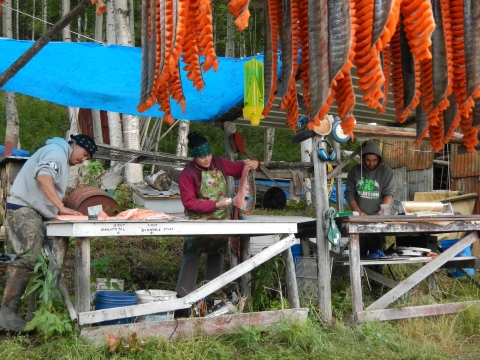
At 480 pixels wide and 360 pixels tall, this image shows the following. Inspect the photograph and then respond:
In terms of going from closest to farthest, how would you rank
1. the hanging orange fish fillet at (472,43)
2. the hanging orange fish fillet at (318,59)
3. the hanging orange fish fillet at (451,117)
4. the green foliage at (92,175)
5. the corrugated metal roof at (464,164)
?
the hanging orange fish fillet at (318,59)
the hanging orange fish fillet at (472,43)
the hanging orange fish fillet at (451,117)
the green foliage at (92,175)
the corrugated metal roof at (464,164)

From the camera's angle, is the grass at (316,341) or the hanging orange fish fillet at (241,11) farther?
the grass at (316,341)

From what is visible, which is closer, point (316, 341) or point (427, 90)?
point (427, 90)

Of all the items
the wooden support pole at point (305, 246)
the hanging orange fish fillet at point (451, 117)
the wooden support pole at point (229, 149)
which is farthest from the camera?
the wooden support pole at point (229, 149)

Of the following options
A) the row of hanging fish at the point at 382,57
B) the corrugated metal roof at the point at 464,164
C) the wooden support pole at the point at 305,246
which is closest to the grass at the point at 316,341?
the wooden support pole at the point at 305,246

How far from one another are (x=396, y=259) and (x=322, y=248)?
1074mm

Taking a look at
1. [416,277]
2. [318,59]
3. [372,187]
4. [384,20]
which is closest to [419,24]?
[384,20]

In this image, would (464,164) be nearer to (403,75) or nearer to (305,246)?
(305,246)

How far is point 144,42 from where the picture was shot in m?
2.96

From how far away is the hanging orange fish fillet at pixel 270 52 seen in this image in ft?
10.9

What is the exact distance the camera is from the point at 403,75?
10.9ft

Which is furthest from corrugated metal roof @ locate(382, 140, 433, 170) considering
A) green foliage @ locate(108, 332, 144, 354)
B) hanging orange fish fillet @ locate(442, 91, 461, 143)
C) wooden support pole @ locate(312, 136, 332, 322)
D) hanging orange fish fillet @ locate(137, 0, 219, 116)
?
hanging orange fish fillet @ locate(137, 0, 219, 116)

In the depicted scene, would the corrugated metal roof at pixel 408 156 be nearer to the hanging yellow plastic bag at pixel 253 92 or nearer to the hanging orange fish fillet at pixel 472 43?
the hanging yellow plastic bag at pixel 253 92

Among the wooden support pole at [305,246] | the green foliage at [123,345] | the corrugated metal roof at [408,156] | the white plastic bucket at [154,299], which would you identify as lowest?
the green foliage at [123,345]

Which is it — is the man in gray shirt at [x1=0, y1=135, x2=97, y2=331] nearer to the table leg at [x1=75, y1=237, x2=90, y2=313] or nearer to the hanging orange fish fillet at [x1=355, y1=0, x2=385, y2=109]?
the table leg at [x1=75, y1=237, x2=90, y2=313]
